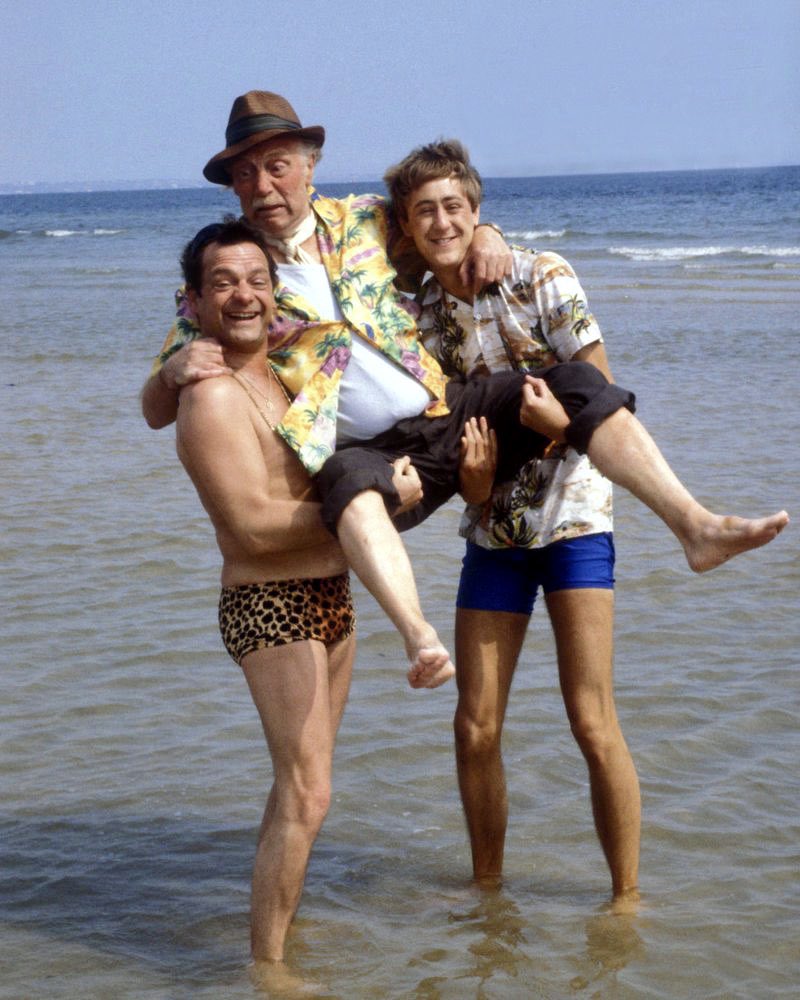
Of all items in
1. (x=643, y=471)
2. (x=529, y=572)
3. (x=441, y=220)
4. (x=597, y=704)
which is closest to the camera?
(x=643, y=471)

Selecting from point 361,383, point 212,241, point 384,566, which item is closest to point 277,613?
point 384,566

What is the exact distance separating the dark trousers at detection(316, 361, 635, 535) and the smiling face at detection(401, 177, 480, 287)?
37 cm

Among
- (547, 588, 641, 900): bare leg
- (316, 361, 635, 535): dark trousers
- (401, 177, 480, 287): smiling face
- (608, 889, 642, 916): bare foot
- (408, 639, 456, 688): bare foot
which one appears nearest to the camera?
(408, 639, 456, 688): bare foot

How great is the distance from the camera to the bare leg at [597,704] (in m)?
3.93

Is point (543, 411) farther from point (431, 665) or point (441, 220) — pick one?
point (431, 665)

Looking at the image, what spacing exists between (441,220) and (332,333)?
468 millimetres

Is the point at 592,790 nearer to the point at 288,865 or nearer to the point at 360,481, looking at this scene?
the point at 288,865

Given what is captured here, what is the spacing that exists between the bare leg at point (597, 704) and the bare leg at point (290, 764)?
76 centimetres

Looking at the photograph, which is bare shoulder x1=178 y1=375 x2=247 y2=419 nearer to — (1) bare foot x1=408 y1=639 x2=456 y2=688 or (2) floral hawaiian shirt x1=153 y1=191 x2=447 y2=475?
(2) floral hawaiian shirt x1=153 y1=191 x2=447 y2=475

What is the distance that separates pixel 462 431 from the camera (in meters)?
3.85

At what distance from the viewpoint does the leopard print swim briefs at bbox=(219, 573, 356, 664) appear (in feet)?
11.7

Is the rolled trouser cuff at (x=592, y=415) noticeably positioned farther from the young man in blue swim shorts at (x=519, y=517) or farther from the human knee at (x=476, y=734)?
the human knee at (x=476, y=734)


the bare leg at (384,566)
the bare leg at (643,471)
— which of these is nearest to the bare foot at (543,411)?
the bare leg at (643,471)

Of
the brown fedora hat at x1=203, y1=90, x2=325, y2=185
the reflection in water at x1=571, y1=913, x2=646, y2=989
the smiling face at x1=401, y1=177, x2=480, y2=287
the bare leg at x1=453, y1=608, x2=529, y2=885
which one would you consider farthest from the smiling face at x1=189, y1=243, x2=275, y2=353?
the reflection in water at x1=571, y1=913, x2=646, y2=989
